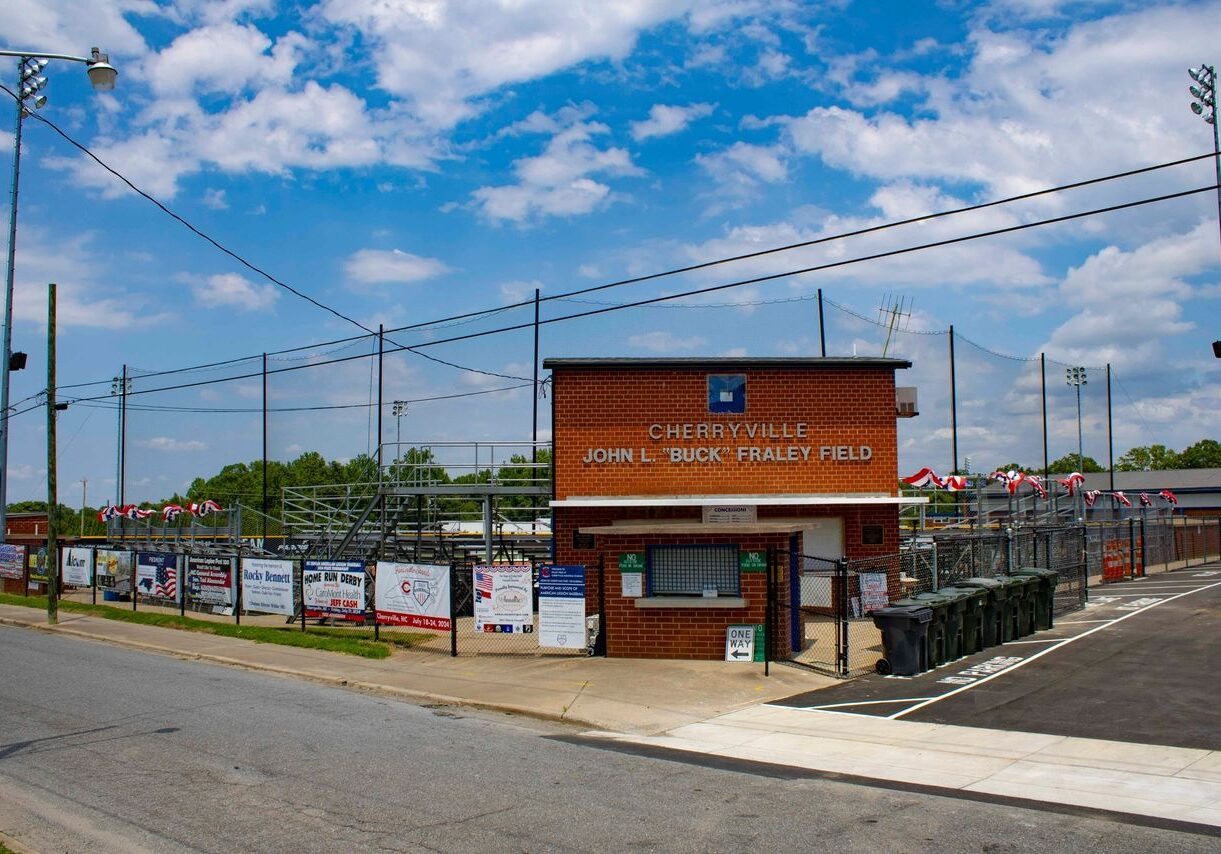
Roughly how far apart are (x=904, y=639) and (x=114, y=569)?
23518mm

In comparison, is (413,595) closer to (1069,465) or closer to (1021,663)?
(1021,663)

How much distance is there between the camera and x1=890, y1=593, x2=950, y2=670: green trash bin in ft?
52.0

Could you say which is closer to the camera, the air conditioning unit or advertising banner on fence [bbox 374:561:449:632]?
advertising banner on fence [bbox 374:561:449:632]

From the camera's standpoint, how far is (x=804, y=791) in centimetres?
899

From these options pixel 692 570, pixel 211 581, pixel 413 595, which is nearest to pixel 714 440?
pixel 692 570

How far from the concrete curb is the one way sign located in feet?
13.3

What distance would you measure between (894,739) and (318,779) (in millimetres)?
6272

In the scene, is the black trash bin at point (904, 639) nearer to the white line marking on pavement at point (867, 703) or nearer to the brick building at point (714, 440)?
the white line marking on pavement at point (867, 703)

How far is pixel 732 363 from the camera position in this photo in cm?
2177

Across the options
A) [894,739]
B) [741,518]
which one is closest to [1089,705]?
[894,739]

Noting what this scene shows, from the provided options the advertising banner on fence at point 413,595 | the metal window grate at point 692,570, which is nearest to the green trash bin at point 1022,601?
the metal window grate at point 692,570

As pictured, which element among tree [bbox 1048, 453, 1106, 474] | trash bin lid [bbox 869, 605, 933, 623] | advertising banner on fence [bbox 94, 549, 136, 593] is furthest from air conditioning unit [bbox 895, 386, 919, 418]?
tree [bbox 1048, 453, 1106, 474]

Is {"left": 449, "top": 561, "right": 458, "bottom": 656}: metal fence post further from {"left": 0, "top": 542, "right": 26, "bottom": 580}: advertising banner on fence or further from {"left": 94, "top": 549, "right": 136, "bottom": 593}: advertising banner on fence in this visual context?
{"left": 0, "top": 542, "right": 26, "bottom": 580}: advertising banner on fence

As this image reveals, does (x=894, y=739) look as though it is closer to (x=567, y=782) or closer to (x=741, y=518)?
(x=567, y=782)
